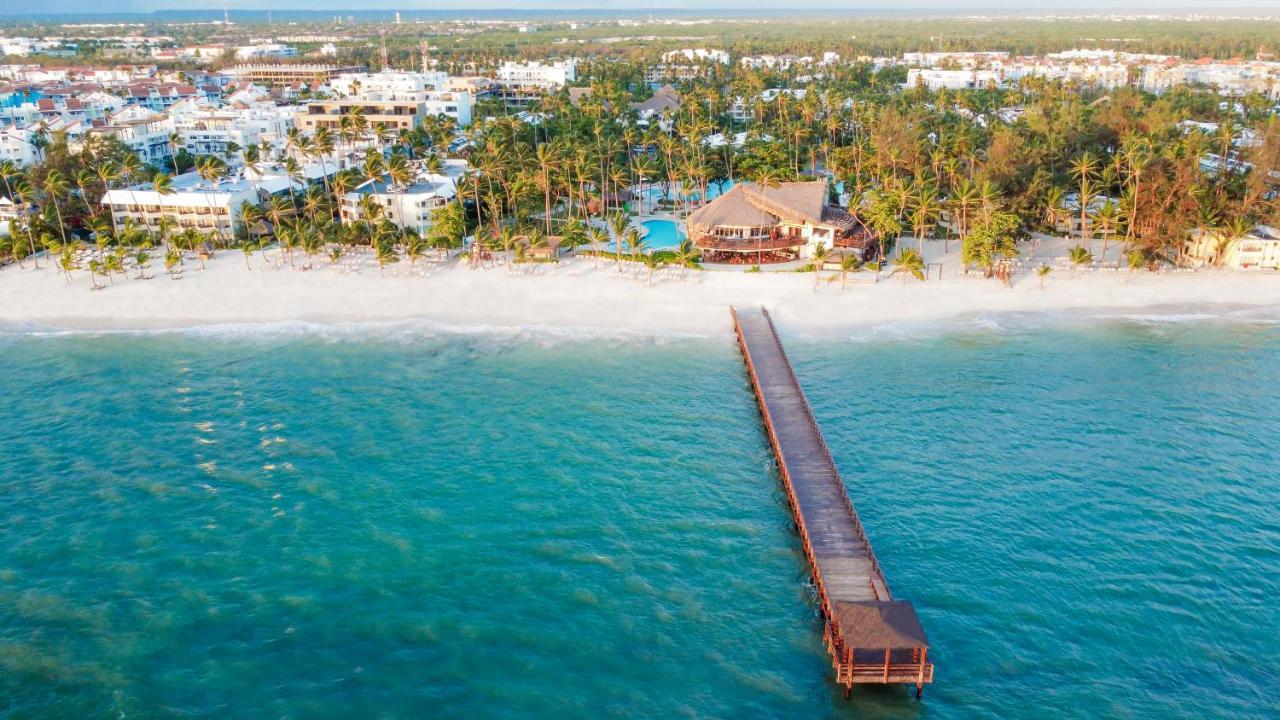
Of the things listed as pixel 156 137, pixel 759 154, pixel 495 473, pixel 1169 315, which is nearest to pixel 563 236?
pixel 759 154

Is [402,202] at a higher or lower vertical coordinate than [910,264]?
higher

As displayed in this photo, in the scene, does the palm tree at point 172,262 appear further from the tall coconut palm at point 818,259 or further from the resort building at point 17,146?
the resort building at point 17,146

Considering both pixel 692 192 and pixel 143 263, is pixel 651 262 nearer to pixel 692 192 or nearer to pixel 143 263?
pixel 692 192

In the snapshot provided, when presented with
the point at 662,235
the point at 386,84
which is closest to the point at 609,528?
the point at 662,235

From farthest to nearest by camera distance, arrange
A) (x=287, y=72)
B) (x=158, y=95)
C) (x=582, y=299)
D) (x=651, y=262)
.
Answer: (x=287, y=72), (x=158, y=95), (x=651, y=262), (x=582, y=299)

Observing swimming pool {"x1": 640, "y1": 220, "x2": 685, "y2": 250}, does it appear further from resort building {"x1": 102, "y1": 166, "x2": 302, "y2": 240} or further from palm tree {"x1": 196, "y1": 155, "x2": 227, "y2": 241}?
palm tree {"x1": 196, "y1": 155, "x2": 227, "y2": 241}

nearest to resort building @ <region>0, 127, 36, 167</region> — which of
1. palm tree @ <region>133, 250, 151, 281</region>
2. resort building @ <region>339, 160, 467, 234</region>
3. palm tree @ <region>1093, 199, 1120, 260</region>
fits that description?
palm tree @ <region>133, 250, 151, 281</region>
